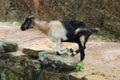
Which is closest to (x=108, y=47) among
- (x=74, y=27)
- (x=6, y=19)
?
(x=74, y=27)

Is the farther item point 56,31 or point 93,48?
point 93,48

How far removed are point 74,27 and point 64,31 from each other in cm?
26

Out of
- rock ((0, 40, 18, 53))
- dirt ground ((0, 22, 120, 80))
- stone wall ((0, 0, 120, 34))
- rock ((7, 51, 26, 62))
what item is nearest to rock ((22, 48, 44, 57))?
rock ((7, 51, 26, 62))

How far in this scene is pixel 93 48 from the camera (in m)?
10.5

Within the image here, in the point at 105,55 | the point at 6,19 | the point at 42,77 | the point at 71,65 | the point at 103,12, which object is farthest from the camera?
the point at 6,19

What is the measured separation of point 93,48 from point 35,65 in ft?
7.16

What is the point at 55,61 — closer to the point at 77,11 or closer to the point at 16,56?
the point at 16,56

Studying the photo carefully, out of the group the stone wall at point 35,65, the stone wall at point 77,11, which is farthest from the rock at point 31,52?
the stone wall at point 77,11

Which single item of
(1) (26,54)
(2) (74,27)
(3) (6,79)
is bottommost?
(3) (6,79)

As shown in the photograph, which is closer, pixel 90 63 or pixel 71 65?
pixel 71 65

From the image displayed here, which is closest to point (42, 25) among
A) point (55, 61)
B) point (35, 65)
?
point (55, 61)

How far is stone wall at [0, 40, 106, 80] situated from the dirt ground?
1.66 feet

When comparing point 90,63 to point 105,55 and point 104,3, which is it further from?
point 104,3

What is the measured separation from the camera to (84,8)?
13.0m
